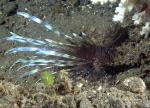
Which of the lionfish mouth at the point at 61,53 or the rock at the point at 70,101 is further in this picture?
the lionfish mouth at the point at 61,53

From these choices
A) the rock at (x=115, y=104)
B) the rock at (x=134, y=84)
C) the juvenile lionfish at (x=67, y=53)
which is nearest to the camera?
the rock at (x=115, y=104)

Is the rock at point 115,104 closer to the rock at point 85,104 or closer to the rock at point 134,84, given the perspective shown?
the rock at point 85,104

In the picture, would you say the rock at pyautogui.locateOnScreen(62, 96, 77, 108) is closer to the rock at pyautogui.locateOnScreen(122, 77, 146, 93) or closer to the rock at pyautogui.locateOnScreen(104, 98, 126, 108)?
the rock at pyautogui.locateOnScreen(104, 98, 126, 108)

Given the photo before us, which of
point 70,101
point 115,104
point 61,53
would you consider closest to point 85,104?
point 70,101

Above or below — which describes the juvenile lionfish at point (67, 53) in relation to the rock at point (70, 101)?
above

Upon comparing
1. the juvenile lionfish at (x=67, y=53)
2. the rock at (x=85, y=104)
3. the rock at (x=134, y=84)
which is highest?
the juvenile lionfish at (x=67, y=53)

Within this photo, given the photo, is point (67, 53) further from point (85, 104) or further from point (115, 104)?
point (115, 104)

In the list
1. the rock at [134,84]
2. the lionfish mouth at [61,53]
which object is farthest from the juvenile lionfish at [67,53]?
the rock at [134,84]

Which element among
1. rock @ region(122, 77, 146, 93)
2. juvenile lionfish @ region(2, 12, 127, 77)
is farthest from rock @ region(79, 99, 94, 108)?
juvenile lionfish @ region(2, 12, 127, 77)
